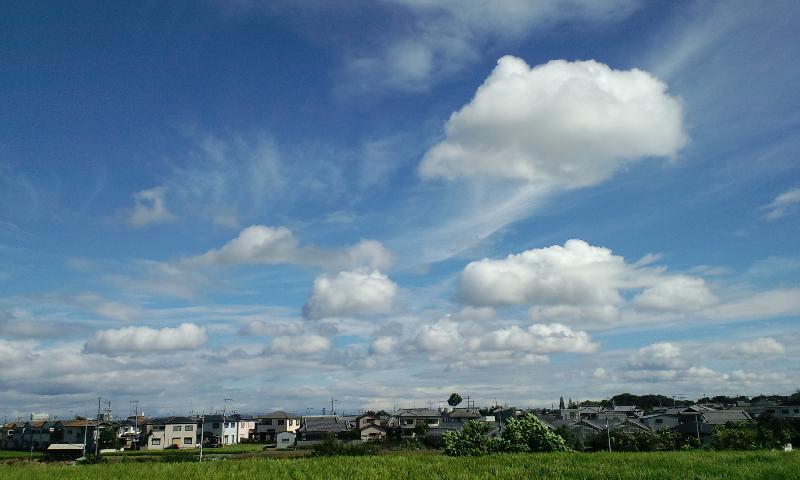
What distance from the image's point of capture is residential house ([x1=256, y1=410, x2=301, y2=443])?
383ft

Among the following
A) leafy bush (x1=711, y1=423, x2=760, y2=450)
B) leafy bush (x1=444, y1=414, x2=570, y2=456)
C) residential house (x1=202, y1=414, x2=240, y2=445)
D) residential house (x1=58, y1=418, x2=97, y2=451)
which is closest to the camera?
leafy bush (x1=444, y1=414, x2=570, y2=456)

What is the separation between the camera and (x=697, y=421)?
87.9m

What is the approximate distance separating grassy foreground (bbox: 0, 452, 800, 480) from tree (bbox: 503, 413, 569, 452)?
10154 mm

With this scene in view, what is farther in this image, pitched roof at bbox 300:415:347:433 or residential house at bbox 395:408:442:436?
residential house at bbox 395:408:442:436

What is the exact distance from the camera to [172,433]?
4124 inches

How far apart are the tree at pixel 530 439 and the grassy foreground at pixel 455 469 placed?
10154 millimetres

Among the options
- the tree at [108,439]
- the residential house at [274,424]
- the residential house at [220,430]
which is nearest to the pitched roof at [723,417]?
the residential house at [274,424]

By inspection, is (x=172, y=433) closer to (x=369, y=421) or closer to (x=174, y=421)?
(x=174, y=421)

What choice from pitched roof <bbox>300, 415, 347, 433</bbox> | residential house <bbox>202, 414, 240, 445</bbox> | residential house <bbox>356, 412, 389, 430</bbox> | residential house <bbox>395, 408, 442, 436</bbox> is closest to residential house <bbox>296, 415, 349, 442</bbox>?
pitched roof <bbox>300, 415, 347, 433</bbox>

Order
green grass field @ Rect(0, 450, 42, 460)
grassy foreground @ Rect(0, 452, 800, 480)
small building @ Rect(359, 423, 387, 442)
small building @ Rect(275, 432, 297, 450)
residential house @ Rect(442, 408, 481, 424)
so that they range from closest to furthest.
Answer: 1. grassy foreground @ Rect(0, 452, 800, 480)
2. green grass field @ Rect(0, 450, 42, 460)
3. small building @ Rect(359, 423, 387, 442)
4. small building @ Rect(275, 432, 297, 450)
5. residential house @ Rect(442, 408, 481, 424)

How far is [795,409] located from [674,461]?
88675 mm

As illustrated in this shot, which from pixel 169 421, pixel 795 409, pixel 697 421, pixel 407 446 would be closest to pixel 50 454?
pixel 169 421

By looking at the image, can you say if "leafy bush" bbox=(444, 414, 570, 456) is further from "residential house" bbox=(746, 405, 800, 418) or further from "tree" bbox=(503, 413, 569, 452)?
"residential house" bbox=(746, 405, 800, 418)

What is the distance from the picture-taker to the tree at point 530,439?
41500 mm
